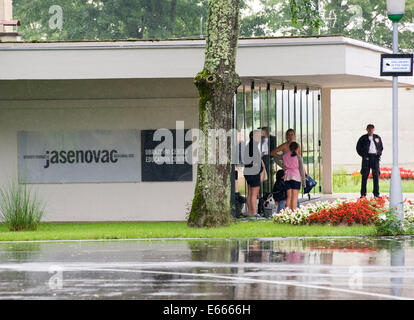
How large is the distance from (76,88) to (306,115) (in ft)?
26.8

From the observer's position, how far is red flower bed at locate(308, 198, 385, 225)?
18250mm

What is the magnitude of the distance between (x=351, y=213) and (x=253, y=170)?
11.8ft

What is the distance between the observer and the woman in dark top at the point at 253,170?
2122 centimetres

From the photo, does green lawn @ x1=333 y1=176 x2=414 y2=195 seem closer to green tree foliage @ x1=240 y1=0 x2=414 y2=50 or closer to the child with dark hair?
the child with dark hair

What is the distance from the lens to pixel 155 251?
1532 cm

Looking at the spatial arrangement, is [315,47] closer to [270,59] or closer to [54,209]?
[270,59]

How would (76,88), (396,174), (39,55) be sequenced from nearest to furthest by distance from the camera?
(396,174), (39,55), (76,88)

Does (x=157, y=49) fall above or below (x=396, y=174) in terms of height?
above

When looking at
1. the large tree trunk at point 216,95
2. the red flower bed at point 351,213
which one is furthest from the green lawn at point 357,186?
the large tree trunk at point 216,95

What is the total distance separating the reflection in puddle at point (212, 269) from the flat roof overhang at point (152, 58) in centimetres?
433

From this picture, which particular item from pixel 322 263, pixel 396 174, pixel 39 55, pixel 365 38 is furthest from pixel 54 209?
pixel 365 38

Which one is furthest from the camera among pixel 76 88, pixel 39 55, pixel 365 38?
pixel 365 38

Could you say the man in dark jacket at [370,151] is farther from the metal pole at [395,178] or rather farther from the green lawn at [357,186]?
the metal pole at [395,178]

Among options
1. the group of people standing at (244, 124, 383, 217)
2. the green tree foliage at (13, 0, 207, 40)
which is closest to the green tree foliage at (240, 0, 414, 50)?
the green tree foliage at (13, 0, 207, 40)
